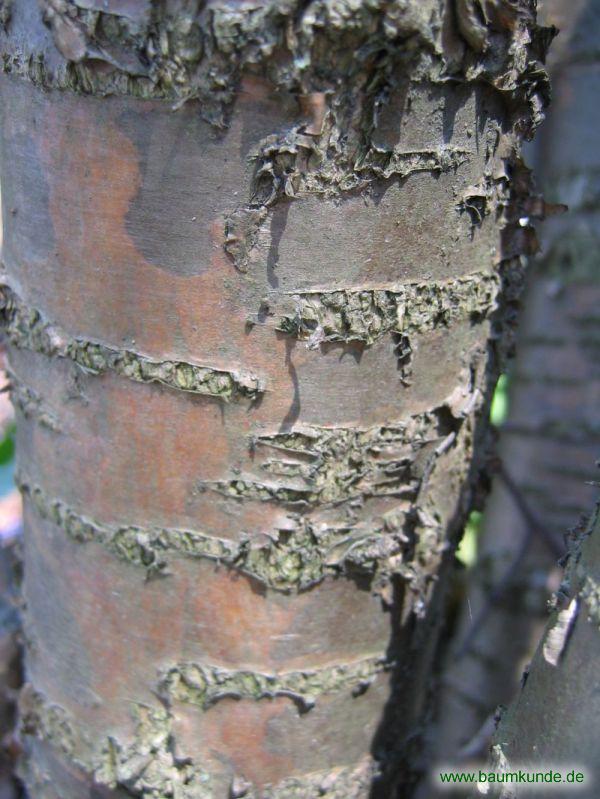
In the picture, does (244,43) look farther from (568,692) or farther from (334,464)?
(568,692)

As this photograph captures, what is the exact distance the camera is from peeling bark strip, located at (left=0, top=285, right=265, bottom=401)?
592mm

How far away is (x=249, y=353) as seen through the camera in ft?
1.92

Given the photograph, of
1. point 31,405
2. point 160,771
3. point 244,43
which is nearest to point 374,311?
point 244,43

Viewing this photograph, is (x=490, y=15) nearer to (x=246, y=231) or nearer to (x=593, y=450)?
(x=246, y=231)

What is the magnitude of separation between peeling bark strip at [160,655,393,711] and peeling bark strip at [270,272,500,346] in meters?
0.30

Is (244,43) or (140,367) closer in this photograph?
(244,43)

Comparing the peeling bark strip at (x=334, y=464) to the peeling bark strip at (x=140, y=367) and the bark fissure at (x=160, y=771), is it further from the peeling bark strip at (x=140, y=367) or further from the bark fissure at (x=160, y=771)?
the bark fissure at (x=160, y=771)

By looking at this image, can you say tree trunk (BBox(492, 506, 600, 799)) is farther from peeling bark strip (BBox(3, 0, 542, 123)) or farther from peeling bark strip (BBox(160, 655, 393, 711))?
peeling bark strip (BBox(3, 0, 542, 123))

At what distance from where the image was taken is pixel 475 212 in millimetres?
618

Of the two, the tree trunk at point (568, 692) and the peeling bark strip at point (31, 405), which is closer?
the tree trunk at point (568, 692)

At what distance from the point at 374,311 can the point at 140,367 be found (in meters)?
0.18

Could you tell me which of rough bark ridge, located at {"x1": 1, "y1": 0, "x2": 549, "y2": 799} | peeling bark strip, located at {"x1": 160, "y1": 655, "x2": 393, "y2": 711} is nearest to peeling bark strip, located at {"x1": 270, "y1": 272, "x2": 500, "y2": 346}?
rough bark ridge, located at {"x1": 1, "y1": 0, "x2": 549, "y2": 799}

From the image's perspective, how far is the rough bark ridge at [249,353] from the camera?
52 centimetres

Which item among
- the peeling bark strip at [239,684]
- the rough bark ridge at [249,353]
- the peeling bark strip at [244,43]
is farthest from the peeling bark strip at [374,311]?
the peeling bark strip at [239,684]
